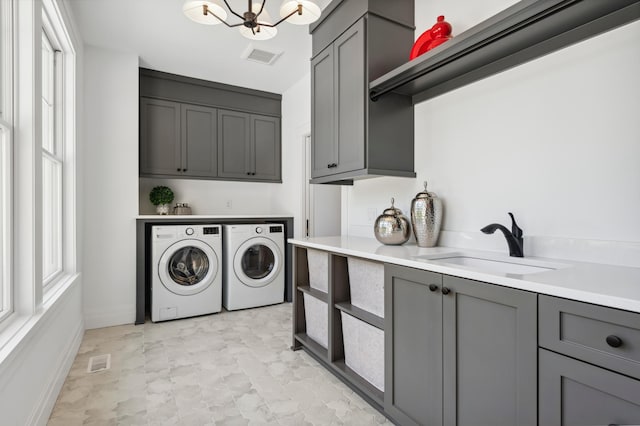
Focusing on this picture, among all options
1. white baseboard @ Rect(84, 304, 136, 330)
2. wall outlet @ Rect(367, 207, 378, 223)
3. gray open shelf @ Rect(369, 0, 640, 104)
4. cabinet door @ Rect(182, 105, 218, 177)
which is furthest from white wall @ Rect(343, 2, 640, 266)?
white baseboard @ Rect(84, 304, 136, 330)

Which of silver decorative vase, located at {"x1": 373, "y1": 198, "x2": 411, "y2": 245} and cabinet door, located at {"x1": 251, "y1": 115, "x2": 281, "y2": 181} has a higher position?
cabinet door, located at {"x1": 251, "y1": 115, "x2": 281, "y2": 181}

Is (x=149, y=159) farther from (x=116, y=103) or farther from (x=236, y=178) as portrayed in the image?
(x=236, y=178)

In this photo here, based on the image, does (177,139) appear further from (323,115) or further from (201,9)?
(201,9)

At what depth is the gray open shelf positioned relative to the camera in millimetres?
1286

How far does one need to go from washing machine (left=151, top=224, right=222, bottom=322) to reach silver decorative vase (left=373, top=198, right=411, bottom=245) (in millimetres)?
2044

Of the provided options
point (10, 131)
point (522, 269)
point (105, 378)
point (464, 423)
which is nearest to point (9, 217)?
point (10, 131)

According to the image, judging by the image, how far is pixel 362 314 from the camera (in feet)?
6.38

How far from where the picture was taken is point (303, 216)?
4039mm

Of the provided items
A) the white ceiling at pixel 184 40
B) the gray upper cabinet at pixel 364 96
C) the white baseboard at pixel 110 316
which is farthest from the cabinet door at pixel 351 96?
the white baseboard at pixel 110 316

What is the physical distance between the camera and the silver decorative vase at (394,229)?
2.14 m

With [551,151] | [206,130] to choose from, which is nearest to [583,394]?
[551,151]

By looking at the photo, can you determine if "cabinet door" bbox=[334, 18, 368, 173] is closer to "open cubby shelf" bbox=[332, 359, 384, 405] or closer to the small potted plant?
"open cubby shelf" bbox=[332, 359, 384, 405]

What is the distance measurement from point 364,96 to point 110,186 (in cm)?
260

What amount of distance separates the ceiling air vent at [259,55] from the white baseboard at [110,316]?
8.83 feet
